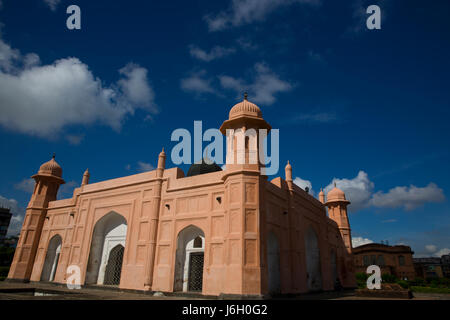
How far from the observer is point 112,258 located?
17.4 metres

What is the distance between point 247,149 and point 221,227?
3.76 metres

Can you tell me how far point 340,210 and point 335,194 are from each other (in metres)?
1.45

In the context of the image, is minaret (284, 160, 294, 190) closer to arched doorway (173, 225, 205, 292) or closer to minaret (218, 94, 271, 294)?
minaret (218, 94, 271, 294)

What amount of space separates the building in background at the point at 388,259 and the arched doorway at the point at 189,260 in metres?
37.2

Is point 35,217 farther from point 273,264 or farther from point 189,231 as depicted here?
point 273,264

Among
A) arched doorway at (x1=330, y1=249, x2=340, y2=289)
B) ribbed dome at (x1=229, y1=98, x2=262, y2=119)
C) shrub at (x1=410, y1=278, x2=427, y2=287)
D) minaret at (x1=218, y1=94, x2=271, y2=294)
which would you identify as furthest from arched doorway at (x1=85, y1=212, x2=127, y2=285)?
shrub at (x1=410, y1=278, x2=427, y2=287)

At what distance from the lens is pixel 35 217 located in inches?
832

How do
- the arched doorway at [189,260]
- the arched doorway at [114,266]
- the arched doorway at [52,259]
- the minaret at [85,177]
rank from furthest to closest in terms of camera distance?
the minaret at [85,177]
the arched doorway at [52,259]
the arched doorway at [114,266]
the arched doorway at [189,260]

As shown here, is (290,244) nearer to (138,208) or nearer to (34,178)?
(138,208)

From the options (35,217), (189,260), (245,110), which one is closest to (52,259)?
(35,217)

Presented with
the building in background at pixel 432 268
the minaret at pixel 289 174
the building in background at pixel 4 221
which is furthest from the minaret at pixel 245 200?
the building in background at pixel 4 221

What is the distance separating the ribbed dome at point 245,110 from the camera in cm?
1407

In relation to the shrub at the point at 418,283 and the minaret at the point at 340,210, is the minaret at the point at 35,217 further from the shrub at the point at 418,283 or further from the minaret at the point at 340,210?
the shrub at the point at 418,283

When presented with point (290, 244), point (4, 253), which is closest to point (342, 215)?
point (290, 244)
